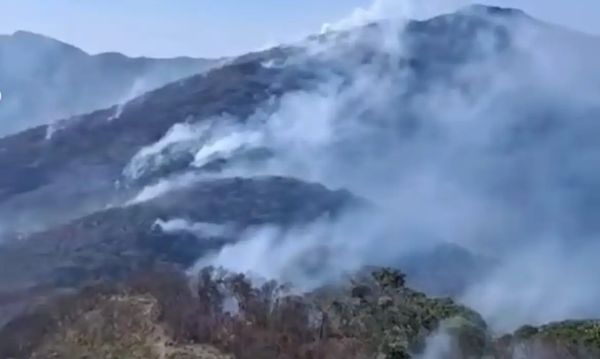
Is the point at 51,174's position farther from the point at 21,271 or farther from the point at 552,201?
the point at 552,201

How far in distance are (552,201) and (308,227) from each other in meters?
76.3

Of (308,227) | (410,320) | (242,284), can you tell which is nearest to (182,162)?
(308,227)

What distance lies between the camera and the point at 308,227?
472 ft

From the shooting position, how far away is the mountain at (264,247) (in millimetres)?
57188

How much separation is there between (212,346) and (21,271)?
5621 cm

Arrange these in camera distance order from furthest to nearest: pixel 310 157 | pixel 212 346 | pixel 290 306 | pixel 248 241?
1. pixel 310 157
2. pixel 248 241
3. pixel 290 306
4. pixel 212 346

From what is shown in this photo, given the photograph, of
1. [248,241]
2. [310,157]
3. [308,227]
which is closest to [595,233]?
[310,157]

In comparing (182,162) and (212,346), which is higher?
(182,162)

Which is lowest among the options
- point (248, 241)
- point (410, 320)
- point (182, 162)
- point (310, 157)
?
point (410, 320)

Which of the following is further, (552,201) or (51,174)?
(552,201)

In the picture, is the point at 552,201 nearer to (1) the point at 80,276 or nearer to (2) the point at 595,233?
(2) the point at 595,233

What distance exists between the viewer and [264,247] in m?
130

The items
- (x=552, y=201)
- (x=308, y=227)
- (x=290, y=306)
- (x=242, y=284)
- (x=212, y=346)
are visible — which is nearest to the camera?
(x=212, y=346)

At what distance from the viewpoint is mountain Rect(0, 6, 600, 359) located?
57.2m
